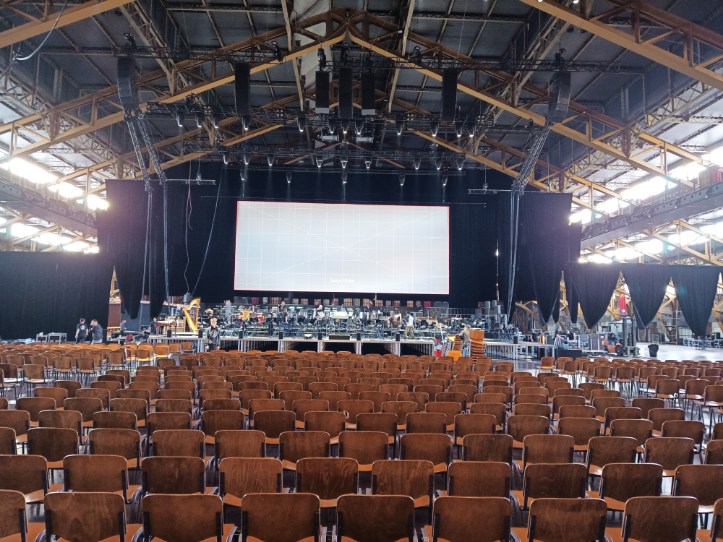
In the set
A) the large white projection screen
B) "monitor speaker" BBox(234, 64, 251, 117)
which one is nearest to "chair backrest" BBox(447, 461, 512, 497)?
"monitor speaker" BBox(234, 64, 251, 117)

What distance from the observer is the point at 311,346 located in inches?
758

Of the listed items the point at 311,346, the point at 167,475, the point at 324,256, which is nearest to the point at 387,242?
the point at 324,256

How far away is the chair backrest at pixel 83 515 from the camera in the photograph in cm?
267

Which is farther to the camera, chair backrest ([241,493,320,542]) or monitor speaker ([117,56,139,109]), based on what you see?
monitor speaker ([117,56,139,109])

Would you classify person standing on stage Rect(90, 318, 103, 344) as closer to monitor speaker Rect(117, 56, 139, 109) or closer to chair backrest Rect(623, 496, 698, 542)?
monitor speaker Rect(117, 56, 139, 109)

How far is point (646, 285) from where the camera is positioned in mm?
17797

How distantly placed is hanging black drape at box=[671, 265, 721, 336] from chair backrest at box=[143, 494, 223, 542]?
19324 mm

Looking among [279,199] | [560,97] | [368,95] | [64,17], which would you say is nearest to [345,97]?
[368,95]

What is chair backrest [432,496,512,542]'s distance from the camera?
8.66 feet

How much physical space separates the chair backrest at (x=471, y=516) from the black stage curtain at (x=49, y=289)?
1843 cm

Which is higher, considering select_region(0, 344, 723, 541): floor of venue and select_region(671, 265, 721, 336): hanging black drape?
select_region(671, 265, 721, 336): hanging black drape

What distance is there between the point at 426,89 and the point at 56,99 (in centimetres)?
1111

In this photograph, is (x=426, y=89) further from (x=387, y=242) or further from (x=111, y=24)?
(x=111, y=24)

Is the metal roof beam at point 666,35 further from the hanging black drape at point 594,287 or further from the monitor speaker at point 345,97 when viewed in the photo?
the hanging black drape at point 594,287
